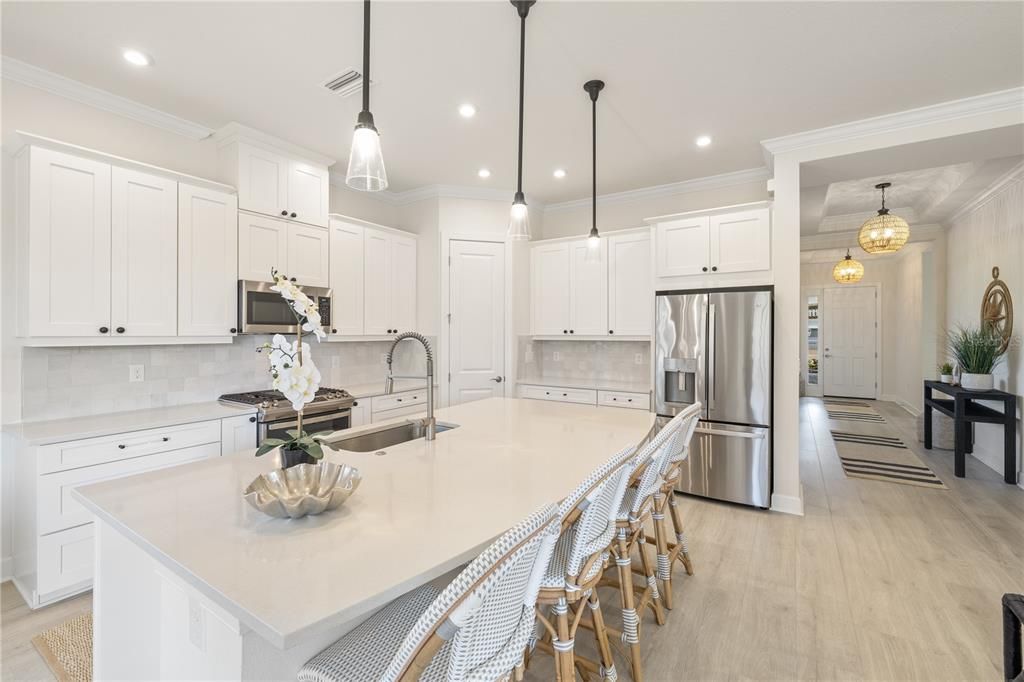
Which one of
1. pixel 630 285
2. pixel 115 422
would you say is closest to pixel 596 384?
pixel 630 285

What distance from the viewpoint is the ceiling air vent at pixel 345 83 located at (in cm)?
262

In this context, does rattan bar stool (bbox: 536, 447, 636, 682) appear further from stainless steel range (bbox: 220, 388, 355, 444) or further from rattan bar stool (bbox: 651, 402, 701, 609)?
stainless steel range (bbox: 220, 388, 355, 444)

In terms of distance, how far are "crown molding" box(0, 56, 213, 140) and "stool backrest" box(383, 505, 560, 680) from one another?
358cm

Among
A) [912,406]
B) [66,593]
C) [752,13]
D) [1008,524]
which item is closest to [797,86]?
[752,13]

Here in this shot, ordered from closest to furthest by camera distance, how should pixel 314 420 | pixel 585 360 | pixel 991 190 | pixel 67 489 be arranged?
pixel 67 489 → pixel 314 420 → pixel 991 190 → pixel 585 360

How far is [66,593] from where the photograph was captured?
235cm

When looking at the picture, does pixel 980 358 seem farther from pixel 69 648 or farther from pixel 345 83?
pixel 69 648

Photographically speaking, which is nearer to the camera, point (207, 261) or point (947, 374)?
point (207, 261)

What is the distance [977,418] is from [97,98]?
7.24m

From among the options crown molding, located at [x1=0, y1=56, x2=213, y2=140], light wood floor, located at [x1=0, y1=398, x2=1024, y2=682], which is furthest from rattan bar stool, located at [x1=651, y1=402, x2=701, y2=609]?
crown molding, located at [x1=0, y1=56, x2=213, y2=140]

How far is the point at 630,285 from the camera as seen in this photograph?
445 centimetres

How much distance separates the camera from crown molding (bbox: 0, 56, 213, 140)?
8.27ft

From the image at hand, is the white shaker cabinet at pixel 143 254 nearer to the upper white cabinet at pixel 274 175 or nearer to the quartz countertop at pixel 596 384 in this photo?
the upper white cabinet at pixel 274 175

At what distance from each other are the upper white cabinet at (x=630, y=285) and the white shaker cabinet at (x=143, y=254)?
350 cm
